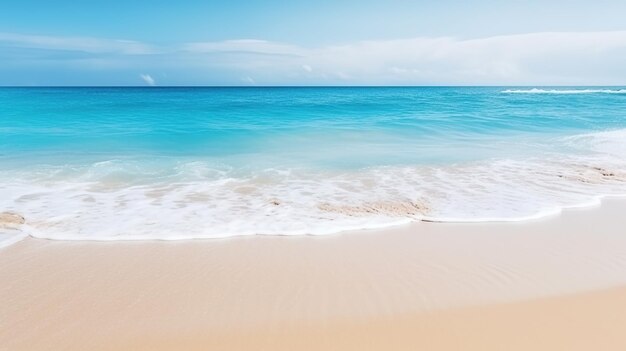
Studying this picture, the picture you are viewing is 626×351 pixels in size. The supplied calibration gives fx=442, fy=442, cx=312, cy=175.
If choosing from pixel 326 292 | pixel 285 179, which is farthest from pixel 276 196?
pixel 326 292

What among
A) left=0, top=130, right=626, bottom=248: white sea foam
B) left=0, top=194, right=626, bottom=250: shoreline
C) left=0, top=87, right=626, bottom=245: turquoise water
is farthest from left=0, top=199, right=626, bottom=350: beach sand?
left=0, top=87, right=626, bottom=245: turquoise water

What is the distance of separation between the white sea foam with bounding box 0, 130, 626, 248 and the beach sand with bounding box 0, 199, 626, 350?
549 mm

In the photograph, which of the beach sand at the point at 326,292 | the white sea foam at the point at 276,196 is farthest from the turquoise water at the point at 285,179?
the beach sand at the point at 326,292

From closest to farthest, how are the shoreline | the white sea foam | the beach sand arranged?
1. the beach sand
2. the shoreline
3. the white sea foam

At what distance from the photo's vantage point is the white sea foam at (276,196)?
5.78m

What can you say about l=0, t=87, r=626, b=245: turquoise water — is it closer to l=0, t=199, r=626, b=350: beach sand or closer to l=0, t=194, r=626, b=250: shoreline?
l=0, t=194, r=626, b=250: shoreline

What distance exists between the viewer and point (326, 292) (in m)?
3.88

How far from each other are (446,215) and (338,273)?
258cm

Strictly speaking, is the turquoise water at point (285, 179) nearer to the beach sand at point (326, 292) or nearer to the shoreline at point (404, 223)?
the shoreline at point (404, 223)

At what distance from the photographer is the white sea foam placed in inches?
227

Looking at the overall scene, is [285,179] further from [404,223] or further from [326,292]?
[326,292]

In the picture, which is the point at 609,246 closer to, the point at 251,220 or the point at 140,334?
the point at 251,220

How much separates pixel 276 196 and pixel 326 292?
140 inches

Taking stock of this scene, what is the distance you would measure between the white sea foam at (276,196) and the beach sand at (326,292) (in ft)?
1.80
